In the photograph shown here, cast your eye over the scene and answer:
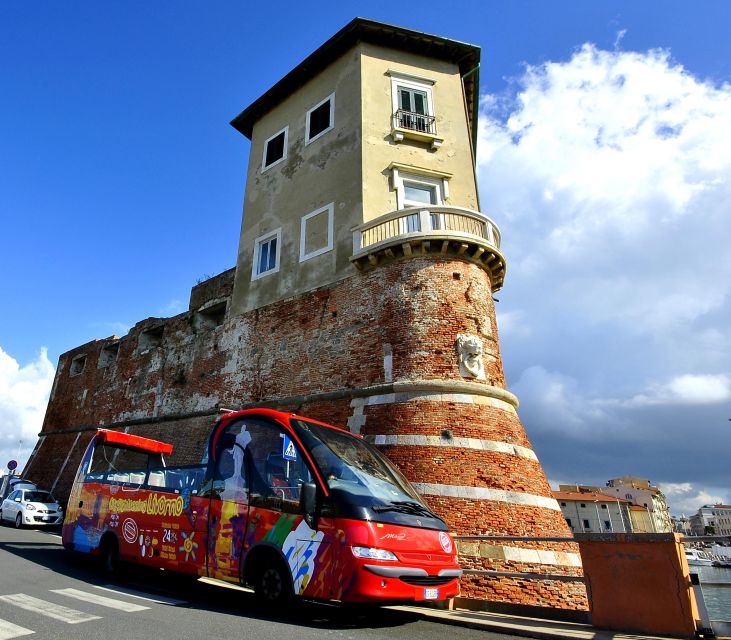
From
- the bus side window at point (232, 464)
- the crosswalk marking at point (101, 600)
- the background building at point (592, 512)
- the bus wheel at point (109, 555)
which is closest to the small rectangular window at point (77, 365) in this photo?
the bus wheel at point (109, 555)

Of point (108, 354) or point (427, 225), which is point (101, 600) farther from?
point (108, 354)

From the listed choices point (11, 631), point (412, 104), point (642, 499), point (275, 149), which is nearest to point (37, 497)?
point (275, 149)

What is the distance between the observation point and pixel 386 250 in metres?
14.1

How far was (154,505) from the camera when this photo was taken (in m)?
8.61

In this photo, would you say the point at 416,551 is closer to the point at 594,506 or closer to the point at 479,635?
the point at 479,635

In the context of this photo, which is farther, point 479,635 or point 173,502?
point 173,502

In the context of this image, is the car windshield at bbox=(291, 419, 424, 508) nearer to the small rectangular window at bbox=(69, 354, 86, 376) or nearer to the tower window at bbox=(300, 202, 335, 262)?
the tower window at bbox=(300, 202, 335, 262)

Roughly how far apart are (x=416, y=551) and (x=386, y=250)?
9.26 metres

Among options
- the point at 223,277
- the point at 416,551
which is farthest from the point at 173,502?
the point at 223,277

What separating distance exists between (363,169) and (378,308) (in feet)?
16.0

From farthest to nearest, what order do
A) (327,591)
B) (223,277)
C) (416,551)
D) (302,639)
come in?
(223,277) → (416,551) → (327,591) → (302,639)

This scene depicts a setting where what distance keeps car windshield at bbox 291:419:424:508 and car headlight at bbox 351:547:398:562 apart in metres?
0.58

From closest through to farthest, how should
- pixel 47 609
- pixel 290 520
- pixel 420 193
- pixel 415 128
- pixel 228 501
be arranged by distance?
pixel 47 609
pixel 290 520
pixel 228 501
pixel 420 193
pixel 415 128

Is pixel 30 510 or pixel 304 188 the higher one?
pixel 304 188
